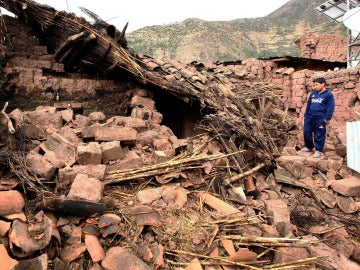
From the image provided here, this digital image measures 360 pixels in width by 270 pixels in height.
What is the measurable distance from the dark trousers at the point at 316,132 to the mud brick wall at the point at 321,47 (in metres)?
9.84

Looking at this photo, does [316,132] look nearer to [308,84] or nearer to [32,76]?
[308,84]

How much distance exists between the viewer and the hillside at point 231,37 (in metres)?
25.7

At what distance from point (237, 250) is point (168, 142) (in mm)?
1874

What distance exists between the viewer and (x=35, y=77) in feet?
15.4

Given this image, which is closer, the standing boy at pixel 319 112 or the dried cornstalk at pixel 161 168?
the dried cornstalk at pixel 161 168

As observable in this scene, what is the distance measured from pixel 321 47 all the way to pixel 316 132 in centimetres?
1051

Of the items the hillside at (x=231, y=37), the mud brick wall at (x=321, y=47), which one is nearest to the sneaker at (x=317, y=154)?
the mud brick wall at (x=321, y=47)

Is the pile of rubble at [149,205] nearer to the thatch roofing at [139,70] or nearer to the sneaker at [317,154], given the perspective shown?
the thatch roofing at [139,70]

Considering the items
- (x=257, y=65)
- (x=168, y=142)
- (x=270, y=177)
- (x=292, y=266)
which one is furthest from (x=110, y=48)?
(x=257, y=65)

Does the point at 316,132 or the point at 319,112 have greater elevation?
the point at 319,112

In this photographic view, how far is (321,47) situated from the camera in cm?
1393

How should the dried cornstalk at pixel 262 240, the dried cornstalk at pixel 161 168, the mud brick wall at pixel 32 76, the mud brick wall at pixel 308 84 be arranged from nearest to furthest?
the dried cornstalk at pixel 262 240 < the dried cornstalk at pixel 161 168 < the mud brick wall at pixel 32 76 < the mud brick wall at pixel 308 84

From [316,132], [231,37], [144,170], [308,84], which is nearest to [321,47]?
[308,84]

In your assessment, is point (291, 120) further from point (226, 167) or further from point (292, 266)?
point (292, 266)
